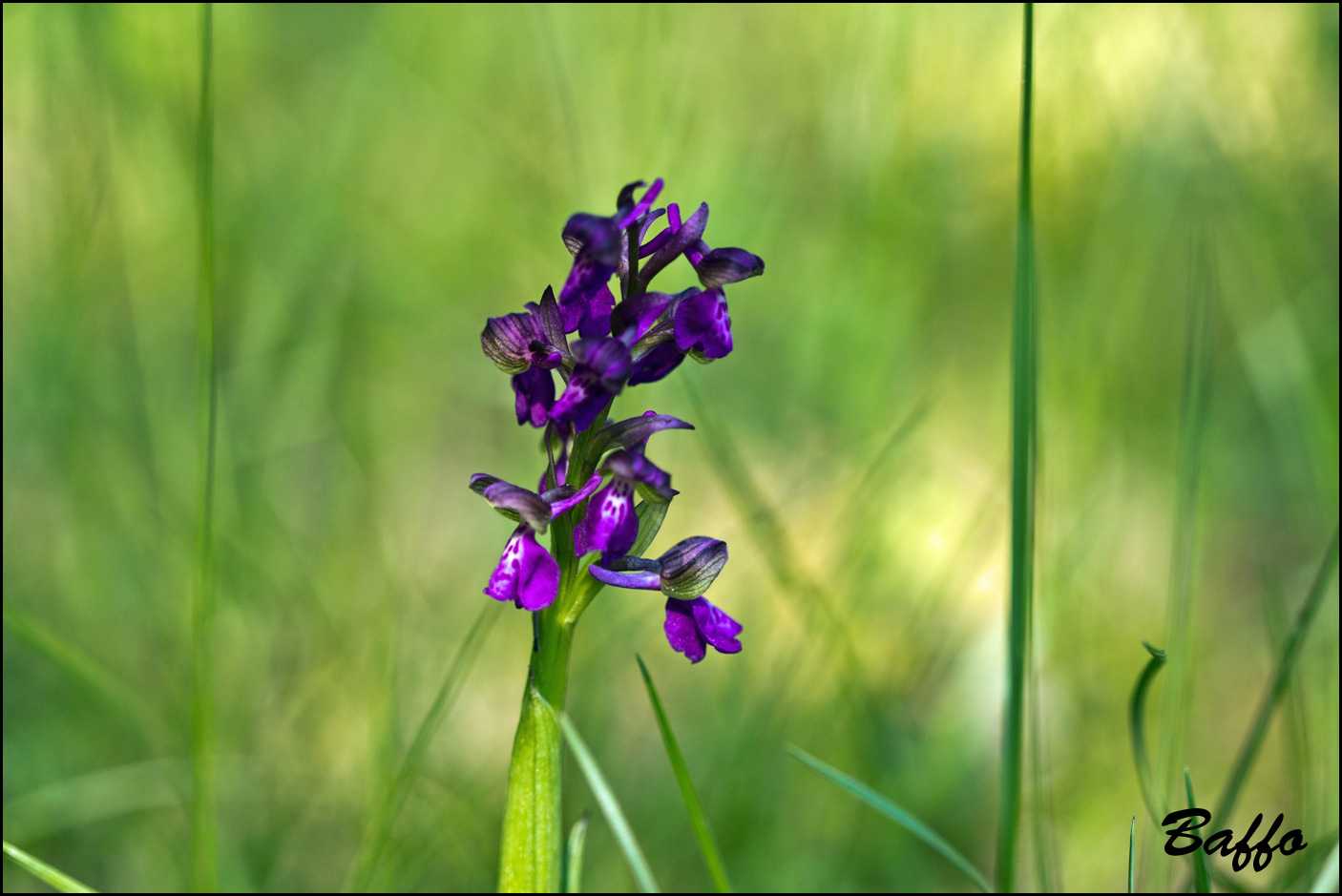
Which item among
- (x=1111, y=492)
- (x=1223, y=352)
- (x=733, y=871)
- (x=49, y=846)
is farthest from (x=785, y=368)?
(x=49, y=846)

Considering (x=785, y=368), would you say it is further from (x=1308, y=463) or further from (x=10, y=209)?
(x=10, y=209)

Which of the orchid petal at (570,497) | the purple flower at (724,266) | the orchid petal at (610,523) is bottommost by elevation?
the orchid petal at (610,523)

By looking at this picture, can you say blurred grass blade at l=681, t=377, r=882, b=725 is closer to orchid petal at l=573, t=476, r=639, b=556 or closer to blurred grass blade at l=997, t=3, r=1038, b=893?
blurred grass blade at l=997, t=3, r=1038, b=893

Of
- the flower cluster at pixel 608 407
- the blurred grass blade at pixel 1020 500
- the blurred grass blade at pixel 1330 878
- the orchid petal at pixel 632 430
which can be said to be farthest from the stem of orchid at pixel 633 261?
the blurred grass blade at pixel 1330 878

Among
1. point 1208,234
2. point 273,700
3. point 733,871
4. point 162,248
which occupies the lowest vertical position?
point 733,871

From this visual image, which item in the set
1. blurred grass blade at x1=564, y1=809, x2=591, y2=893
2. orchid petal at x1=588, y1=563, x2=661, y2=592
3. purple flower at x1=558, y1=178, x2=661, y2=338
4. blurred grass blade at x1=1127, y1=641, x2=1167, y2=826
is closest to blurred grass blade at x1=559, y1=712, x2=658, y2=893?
blurred grass blade at x1=564, y1=809, x2=591, y2=893

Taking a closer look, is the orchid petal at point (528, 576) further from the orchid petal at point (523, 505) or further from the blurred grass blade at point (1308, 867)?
the blurred grass blade at point (1308, 867)

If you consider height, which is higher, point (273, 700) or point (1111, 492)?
point (1111, 492)
